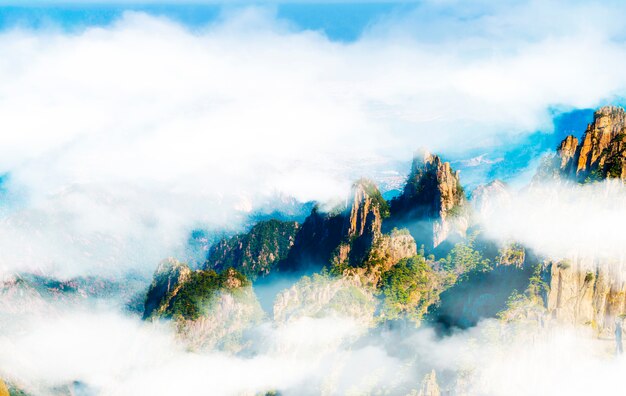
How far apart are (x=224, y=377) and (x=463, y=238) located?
5127 cm

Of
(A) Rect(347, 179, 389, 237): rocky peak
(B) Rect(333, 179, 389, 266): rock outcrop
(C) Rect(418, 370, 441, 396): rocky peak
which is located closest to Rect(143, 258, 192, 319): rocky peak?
(B) Rect(333, 179, 389, 266): rock outcrop

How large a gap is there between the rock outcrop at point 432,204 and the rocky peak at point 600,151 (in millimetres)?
30755

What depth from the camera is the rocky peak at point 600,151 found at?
87375 millimetres

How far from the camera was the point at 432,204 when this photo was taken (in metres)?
130

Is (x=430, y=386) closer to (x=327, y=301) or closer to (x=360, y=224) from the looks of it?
(x=327, y=301)

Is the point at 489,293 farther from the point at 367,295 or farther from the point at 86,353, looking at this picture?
the point at 86,353

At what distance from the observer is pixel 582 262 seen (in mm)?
82875

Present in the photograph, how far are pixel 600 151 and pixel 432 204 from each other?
42996 mm

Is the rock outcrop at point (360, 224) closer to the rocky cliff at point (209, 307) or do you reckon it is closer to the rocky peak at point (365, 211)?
the rocky peak at point (365, 211)

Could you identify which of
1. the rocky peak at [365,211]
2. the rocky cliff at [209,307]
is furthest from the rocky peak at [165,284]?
the rocky peak at [365,211]

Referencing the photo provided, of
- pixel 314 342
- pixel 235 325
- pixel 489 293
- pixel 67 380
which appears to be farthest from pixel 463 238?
pixel 67 380

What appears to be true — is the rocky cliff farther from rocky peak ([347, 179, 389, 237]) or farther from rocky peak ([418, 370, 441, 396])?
rocky peak ([418, 370, 441, 396])

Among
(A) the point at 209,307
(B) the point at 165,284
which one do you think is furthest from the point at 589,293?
(B) the point at 165,284

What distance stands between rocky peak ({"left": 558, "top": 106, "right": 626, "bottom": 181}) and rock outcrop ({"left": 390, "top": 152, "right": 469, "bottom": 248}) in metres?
30.8
